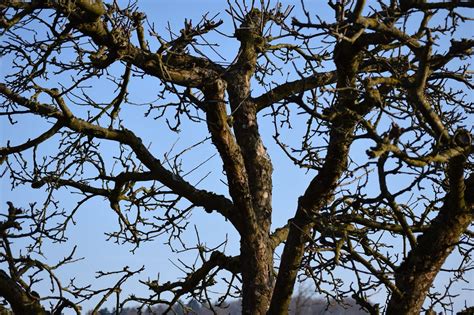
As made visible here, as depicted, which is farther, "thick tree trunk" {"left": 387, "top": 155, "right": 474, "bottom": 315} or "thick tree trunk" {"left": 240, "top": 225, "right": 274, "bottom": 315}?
"thick tree trunk" {"left": 240, "top": 225, "right": 274, "bottom": 315}

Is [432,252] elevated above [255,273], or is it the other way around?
[255,273]

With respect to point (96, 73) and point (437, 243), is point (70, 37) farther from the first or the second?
point (437, 243)

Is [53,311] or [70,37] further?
[53,311]

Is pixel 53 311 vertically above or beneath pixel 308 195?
beneath

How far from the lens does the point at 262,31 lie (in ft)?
29.8

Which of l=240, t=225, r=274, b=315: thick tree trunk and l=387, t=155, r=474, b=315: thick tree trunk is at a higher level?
l=240, t=225, r=274, b=315: thick tree trunk

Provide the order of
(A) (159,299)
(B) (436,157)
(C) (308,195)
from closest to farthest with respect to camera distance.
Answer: (B) (436,157)
(C) (308,195)
(A) (159,299)

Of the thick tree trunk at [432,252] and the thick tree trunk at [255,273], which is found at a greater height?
the thick tree trunk at [255,273]

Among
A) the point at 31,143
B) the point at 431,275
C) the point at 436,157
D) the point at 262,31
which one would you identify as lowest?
the point at 431,275

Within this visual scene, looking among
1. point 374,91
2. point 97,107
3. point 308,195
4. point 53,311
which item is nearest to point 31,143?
point 97,107

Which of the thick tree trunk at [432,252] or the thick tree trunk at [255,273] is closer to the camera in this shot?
the thick tree trunk at [432,252]

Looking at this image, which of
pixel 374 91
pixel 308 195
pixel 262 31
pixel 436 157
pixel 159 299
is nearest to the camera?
pixel 436 157

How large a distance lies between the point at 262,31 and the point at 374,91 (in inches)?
150

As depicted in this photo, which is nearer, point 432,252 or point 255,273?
point 432,252
